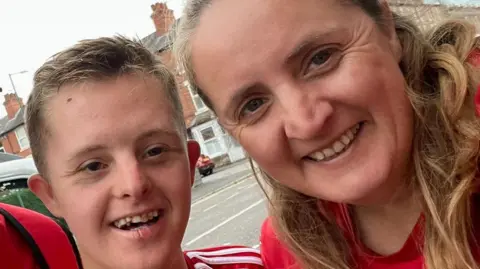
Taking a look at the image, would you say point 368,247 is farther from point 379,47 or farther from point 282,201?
point 379,47

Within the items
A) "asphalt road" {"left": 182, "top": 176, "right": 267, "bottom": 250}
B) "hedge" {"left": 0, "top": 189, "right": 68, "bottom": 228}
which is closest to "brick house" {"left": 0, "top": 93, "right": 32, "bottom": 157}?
"asphalt road" {"left": 182, "top": 176, "right": 267, "bottom": 250}

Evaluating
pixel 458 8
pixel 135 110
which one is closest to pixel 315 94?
pixel 135 110

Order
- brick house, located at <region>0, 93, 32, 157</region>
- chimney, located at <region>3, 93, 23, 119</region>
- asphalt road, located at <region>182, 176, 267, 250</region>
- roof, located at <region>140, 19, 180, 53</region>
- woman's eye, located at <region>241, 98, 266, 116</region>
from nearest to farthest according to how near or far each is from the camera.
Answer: woman's eye, located at <region>241, 98, 266, 116</region> → roof, located at <region>140, 19, 180, 53</region> → asphalt road, located at <region>182, 176, 267, 250</region> → brick house, located at <region>0, 93, 32, 157</region> → chimney, located at <region>3, 93, 23, 119</region>

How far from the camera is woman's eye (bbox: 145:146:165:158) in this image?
1.40 m

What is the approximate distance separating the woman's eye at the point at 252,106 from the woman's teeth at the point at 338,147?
173mm

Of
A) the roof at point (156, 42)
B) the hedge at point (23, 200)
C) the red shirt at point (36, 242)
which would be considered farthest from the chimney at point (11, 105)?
the red shirt at point (36, 242)

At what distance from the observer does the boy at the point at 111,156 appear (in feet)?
4.44

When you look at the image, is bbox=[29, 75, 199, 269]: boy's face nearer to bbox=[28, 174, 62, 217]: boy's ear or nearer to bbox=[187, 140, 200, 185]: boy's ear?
bbox=[28, 174, 62, 217]: boy's ear

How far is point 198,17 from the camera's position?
1.33 m

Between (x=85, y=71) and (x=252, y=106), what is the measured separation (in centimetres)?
54

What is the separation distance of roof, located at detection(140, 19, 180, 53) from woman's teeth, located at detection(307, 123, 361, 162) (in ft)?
1.99

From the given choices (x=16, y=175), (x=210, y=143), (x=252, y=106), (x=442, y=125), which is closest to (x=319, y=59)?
(x=252, y=106)

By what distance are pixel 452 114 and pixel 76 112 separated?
3.16 feet

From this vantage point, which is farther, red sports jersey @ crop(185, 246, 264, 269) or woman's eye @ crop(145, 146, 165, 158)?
red sports jersey @ crop(185, 246, 264, 269)
